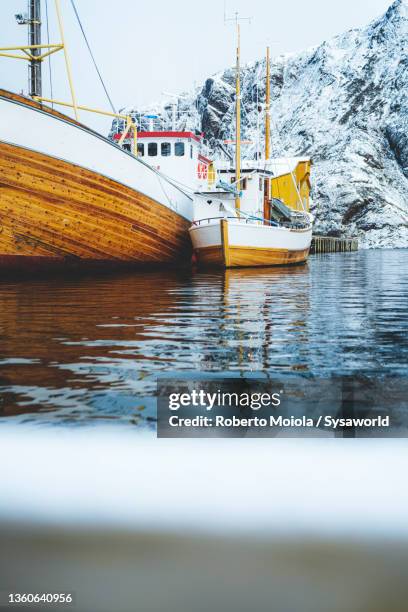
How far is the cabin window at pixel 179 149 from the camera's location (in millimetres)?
10562

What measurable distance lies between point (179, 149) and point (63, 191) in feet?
12.8

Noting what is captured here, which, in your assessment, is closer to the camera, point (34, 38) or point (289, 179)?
point (34, 38)

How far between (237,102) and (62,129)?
373cm

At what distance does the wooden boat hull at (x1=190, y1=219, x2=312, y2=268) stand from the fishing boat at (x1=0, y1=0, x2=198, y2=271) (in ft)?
3.37

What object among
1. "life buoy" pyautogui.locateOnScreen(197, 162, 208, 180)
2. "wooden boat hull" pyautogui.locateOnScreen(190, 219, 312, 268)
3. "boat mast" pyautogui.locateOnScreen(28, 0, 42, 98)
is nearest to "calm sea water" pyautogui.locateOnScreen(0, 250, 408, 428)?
"boat mast" pyautogui.locateOnScreen(28, 0, 42, 98)

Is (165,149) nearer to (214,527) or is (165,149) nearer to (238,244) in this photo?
(238,244)

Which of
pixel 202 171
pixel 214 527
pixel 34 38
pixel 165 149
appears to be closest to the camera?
pixel 214 527

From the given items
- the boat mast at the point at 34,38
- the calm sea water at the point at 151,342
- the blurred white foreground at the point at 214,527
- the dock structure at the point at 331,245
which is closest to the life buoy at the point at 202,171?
the boat mast at the point at 34,38

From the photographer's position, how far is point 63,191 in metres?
→ 7.19

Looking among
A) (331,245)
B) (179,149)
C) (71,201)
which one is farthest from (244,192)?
(331,245)

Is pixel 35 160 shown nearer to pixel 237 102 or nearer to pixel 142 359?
pixel 237 102

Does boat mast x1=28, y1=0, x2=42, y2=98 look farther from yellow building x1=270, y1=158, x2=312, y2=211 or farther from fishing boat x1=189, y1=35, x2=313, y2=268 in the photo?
yellow building x1=270, y1=158, x2=312, y2=211

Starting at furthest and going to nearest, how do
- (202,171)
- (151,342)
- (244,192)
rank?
(202,171) → (244,192) → (151,342)

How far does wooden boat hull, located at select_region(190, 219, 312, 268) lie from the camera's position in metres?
9.37
